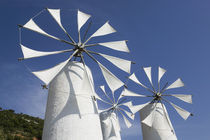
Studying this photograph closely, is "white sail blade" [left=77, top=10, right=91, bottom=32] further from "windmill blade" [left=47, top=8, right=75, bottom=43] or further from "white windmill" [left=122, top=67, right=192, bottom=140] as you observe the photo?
"white windmill" [left=122, top=67, right=192, bottom=140]

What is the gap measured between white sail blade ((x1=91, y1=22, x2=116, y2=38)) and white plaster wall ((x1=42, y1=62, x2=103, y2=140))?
223 centimetres

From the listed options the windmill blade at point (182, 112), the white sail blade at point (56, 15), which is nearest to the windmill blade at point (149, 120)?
the windmill blade at point (182, 112)

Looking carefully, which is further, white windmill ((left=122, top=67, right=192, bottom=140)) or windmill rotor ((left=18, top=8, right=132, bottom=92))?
white windmill ((left=122, top=67, right=192, bottom=140))

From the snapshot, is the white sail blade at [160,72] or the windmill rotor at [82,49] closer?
the windmill rotor at [82,49]

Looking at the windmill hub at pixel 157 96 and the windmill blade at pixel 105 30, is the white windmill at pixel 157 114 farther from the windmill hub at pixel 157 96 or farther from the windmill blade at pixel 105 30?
the windmill blade at pixel 105 30

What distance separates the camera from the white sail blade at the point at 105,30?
8.76 m

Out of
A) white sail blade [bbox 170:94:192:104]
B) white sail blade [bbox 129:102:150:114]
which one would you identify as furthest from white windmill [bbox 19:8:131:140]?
white sail blade [bbox 170:94:192:104]

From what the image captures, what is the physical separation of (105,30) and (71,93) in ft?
12.8

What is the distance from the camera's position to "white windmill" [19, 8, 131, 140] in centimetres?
615

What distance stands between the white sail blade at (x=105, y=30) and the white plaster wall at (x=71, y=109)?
2.23m

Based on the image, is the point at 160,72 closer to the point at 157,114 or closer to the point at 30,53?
the point at 157,114

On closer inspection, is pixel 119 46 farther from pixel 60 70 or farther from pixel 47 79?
pixel 47 79

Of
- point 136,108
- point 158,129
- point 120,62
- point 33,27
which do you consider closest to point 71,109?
point 120,62

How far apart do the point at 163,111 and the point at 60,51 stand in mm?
8620
